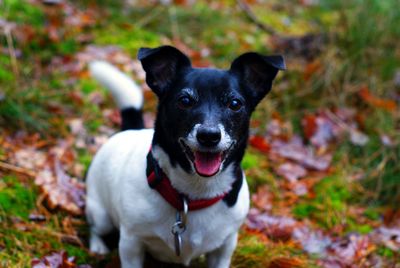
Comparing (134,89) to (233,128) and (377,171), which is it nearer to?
(233,128)

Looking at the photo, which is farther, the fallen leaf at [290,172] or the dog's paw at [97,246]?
the fallen leaf at [290,172]

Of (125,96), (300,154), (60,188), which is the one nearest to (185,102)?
(125,96)

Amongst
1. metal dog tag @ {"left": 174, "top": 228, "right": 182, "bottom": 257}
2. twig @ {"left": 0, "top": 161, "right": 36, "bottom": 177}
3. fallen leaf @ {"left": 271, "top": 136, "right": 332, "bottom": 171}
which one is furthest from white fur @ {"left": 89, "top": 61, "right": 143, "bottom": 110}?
fallen leaf @ {"left": 271, "top": 136, "right": 332, "bottom": 171}

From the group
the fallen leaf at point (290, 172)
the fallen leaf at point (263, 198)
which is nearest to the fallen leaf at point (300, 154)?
the fallen leaf at point (290, 172)

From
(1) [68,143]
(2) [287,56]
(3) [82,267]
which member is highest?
(2) [287,56]

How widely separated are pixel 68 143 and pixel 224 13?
13.7 feet

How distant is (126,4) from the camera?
22.9 feet

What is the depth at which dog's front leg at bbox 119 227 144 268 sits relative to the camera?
104 inches

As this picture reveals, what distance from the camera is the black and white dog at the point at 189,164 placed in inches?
93.7

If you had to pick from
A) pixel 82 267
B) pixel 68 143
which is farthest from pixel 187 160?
pixel 68 143

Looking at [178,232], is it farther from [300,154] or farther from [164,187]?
[300,154]

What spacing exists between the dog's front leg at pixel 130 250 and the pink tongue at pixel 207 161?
21.5 inches

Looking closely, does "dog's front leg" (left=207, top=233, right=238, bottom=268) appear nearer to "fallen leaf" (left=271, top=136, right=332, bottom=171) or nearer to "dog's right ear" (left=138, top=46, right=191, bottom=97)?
"dog's right ear" (left=138, top=46, right=191, bottom=97)

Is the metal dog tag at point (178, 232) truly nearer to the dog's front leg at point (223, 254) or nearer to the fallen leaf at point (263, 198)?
the dog's front leg at point (223, 254)
